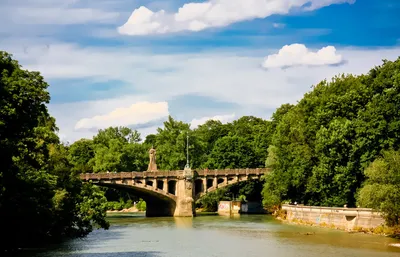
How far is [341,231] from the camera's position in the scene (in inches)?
2270

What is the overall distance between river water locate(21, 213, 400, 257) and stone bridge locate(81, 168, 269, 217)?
21.0 m

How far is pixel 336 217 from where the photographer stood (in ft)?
199

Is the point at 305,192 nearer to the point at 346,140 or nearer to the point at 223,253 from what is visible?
the point at 346,140

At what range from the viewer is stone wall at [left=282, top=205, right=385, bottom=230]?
55.0 meters

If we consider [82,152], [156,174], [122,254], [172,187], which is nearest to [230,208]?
[172,187]

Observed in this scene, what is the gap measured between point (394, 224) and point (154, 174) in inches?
1713

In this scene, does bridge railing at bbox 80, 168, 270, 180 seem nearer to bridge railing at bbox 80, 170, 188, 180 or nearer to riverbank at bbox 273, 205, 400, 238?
bridge railing at bbox 80, 170, 188, 180

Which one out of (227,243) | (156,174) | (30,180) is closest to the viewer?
(30,180)

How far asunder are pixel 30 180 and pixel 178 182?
49.2 meters

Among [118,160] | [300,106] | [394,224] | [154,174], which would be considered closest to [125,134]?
[118,160]

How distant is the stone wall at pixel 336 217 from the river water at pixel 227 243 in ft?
4.74

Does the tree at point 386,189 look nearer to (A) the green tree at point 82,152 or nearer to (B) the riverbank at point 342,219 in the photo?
(B) the riverbank at point 342,219

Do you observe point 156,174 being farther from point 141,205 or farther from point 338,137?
point 338,137

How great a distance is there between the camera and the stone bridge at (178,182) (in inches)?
3470
